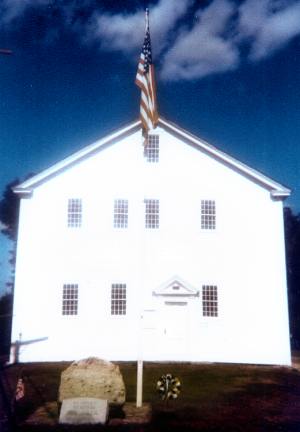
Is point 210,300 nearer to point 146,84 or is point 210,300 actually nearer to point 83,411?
point 83,411

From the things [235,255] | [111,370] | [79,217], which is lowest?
[111,370]

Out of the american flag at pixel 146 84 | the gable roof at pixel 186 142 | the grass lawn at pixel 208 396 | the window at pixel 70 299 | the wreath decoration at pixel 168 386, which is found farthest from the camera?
the gable roof at pixel 186 142

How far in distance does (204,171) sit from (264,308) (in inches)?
278

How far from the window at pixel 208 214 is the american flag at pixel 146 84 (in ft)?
28.1

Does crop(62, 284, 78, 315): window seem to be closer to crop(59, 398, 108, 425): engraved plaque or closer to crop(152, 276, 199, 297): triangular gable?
crop(152, 276, 199, 297): triangular gable

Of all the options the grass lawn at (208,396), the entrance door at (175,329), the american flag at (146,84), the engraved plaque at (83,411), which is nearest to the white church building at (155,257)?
the entrance door at (175,329)

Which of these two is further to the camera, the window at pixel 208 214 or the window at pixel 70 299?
the window at pixel 208 214

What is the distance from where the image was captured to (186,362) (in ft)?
62.1

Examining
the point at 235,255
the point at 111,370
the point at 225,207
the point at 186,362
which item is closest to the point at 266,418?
the point at 111,370

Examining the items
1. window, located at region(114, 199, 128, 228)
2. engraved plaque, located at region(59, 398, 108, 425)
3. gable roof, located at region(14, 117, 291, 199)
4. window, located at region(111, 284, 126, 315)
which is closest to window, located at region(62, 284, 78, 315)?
window, located at region(111, 284, 126, 315)

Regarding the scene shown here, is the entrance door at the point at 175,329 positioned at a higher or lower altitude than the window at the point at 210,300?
lower

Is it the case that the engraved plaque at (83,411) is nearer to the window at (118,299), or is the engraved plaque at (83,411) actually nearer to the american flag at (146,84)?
the american flag at (146,84)

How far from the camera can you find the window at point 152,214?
2022cm

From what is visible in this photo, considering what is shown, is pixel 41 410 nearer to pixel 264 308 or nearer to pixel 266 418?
pixel 266 418
